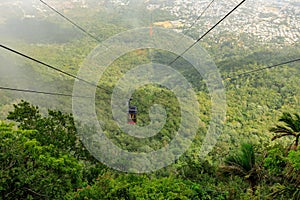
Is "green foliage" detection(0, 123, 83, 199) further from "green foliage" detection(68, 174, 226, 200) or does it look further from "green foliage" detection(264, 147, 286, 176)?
"green foliage" detection(264, 147, 286, 176)

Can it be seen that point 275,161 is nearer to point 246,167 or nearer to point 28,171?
point 246,167

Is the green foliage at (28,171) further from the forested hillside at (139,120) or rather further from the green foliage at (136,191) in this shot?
the green foliage at (136,191)

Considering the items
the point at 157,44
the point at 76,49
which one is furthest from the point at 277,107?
the point at 76,49

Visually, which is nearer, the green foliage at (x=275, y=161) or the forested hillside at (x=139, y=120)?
the green foliage at (x=275, y=161)

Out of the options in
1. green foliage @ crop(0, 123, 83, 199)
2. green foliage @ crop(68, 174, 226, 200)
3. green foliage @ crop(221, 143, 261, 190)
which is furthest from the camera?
green foliage @ crop(221, 143, 261, 190)

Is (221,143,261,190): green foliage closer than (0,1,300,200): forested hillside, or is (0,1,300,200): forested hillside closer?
(0,1,300,200): forested hillside

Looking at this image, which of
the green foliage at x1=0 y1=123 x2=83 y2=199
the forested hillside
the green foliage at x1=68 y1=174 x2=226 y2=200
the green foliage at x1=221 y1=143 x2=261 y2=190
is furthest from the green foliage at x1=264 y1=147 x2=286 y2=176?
the green foliage at x1=0 y1=123 x2=83 y2=199

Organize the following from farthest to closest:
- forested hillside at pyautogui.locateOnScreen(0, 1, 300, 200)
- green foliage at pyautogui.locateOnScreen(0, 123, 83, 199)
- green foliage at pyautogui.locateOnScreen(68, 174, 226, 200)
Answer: forested hillside at pyautogui.locateOnScreen(0, 1, 300, 200), green foliage at pyautogui.locateOnScreen(68, 174, 226, 200), green foliage at pyautogui.locateOnScreen(0, 123, 83, 199)

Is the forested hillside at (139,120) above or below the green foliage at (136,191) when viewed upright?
above

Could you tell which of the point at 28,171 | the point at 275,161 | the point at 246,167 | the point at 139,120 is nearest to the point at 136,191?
the point at 28,171

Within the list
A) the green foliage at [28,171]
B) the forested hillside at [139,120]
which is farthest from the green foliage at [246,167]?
the green foliage at [28,171]

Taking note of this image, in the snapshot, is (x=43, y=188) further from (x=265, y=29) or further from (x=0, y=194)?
(x=265, y=29)

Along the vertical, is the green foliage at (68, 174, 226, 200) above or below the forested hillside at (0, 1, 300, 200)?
below
